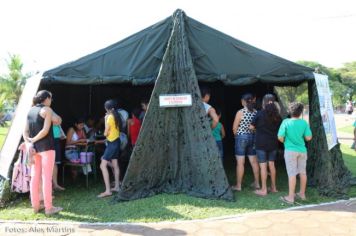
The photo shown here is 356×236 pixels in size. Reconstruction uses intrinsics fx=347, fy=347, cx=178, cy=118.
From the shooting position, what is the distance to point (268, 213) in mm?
5035

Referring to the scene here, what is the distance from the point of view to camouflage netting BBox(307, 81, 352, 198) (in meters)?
6.10

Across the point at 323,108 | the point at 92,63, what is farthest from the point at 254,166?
Answer: the point at 92,63

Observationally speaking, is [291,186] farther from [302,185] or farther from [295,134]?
[295,134]

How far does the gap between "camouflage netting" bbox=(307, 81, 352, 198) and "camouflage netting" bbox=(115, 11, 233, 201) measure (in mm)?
1892

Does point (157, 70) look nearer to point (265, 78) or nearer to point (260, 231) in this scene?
point (265, 78)

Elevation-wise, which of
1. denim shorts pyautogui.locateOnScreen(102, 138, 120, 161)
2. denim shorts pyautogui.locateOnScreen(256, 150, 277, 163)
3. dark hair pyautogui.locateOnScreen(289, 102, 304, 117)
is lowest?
denim shorts pyautogui.locateOnScreen(256, 150, 277, 163)

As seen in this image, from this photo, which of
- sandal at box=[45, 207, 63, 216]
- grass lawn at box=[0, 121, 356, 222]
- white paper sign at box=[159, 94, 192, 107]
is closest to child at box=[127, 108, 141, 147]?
white paper sign at box=[159, 94, 192, 107]

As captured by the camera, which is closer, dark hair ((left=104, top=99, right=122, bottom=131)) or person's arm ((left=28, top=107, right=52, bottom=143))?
person's arm ((left=28, top=107, right=52, bottom=143))

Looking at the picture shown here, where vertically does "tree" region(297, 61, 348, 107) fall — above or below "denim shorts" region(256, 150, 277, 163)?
above

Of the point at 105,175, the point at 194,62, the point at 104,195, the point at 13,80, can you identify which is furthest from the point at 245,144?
the point at 13,80

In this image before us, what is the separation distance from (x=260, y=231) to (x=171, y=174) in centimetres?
208

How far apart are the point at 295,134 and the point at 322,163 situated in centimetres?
134

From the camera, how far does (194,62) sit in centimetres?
626

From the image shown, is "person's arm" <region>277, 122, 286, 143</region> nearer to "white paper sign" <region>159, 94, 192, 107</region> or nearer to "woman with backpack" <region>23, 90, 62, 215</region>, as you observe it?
"white paper sign" <region>159, 94, 192, 107</region>
